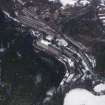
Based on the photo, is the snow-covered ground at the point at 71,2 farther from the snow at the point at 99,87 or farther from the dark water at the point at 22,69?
the snow at the point at 99,87

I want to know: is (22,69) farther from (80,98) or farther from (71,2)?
(71,2)

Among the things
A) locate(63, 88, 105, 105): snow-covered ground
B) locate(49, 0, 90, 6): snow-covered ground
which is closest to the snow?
locate(63, 88, 105, 105): snow-covered ground

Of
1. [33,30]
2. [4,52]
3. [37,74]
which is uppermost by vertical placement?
[33,30]

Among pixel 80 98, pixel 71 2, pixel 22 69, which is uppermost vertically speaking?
pixel 71 2

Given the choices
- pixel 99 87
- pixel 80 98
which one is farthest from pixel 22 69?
pixel 99 87

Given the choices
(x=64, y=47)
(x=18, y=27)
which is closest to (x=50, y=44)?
(x=64, y=47)

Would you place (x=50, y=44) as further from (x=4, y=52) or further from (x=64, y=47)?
(x=4, y=52)

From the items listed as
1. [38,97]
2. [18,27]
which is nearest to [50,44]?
[18,27]

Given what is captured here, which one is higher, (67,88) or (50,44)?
(50,44)
